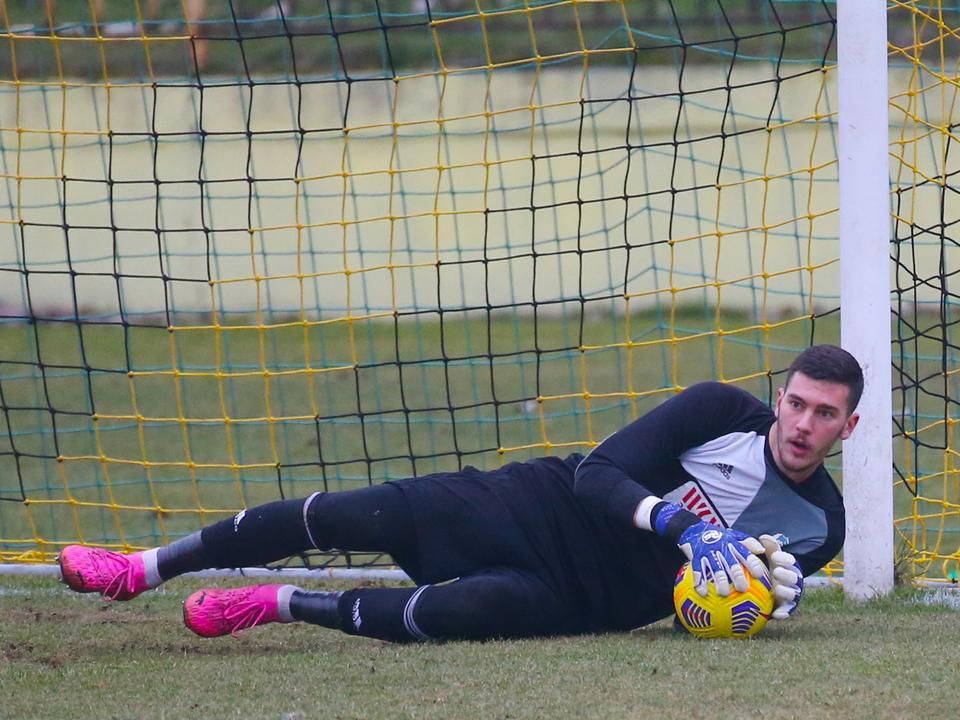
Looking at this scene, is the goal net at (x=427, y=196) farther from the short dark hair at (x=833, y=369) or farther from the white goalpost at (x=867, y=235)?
the short dark hair at (x=833, y=369)

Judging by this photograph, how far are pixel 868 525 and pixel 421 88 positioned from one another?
34.2 feet

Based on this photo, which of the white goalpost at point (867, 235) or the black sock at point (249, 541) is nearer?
the black sock at point (249, 541)

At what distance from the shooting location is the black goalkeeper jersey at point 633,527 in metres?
3.88

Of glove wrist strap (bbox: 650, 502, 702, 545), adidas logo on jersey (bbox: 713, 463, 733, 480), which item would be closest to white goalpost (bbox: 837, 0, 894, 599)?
adidas logo on jersey (bbox: 713, 463, 733, 480)

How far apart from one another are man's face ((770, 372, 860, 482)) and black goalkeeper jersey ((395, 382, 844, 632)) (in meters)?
0.12

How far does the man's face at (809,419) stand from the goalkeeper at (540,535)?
1 cm

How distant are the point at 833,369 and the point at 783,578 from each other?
57cm

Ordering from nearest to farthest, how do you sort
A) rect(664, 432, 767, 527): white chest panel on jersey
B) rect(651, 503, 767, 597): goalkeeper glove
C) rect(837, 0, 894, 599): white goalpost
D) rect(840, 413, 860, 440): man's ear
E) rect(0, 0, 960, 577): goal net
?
1. rect(651, 503, 767, 597): goalkeeper glove
2. rect(840, 413, 860, 440): man's ear
3. rect(664, 432, 767, 527): white chest panel on jersey
4. rect(837, 0, 894, 599): white goalpost
5. rect(0, 0, 960, 577): goal net

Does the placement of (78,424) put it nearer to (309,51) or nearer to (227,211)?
(227,211)

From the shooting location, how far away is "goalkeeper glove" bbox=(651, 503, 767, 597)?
3.55 metres

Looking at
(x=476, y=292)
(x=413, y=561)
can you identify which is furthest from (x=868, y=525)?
(x=476, y=292)

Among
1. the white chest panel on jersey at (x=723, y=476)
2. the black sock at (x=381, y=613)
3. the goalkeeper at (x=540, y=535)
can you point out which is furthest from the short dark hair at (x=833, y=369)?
the black sock at (x=381, y=613)

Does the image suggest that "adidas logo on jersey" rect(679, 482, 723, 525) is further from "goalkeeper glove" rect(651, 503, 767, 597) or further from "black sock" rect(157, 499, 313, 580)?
"black sock" rect(157, 499, 313, 580)

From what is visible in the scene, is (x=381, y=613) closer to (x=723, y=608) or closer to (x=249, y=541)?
(x=249, y=541)
